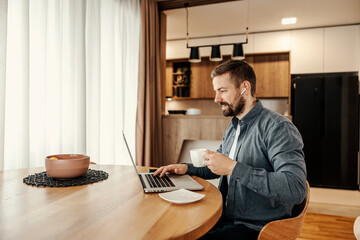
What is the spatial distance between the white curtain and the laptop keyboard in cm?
94

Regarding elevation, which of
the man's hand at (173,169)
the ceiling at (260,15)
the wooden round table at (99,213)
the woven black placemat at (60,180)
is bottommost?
the wooden round table at (99,213)

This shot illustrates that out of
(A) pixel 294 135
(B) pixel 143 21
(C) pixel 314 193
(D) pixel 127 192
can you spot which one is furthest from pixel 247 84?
(C) pixel 314 193

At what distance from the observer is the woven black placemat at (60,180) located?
106cm

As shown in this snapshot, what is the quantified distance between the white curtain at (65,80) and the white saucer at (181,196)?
3.76 feet

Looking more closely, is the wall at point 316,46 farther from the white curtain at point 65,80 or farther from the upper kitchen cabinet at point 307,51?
the white curtain at point 65,80

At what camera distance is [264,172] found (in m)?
1.03

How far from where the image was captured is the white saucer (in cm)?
86

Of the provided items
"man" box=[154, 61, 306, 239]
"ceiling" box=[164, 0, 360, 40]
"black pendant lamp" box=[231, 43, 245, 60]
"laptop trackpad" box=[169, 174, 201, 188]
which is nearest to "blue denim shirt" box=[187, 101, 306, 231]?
"man" box=[154, 61, 306, 239]

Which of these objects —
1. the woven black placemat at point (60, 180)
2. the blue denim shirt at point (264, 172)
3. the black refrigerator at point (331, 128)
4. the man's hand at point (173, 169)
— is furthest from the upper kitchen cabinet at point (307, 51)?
the woven black placemat at point (60, 180)

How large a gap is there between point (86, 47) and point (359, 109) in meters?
3.99

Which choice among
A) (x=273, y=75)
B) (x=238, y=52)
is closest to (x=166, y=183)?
(x=238, y=52)

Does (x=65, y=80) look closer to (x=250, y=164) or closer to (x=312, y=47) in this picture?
(x=250, y=164)

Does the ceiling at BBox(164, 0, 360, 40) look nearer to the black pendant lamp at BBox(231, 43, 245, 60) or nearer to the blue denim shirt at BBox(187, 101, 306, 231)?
the black pendant lamp at BBox(231, 43, 245, 60)

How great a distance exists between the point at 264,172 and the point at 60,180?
0.81 m
